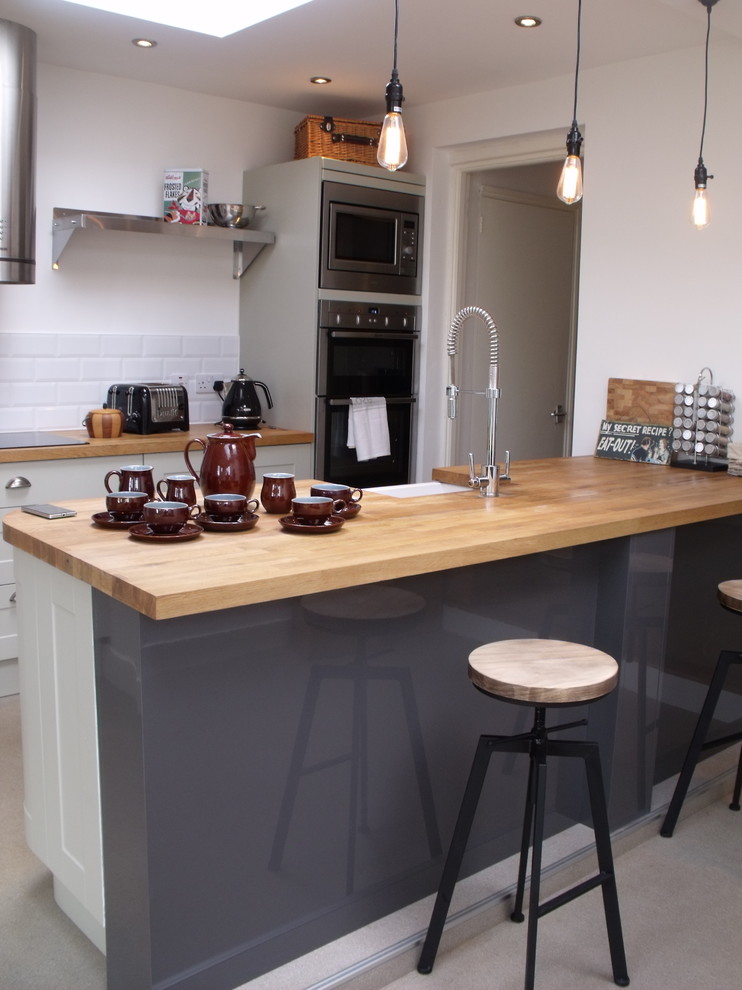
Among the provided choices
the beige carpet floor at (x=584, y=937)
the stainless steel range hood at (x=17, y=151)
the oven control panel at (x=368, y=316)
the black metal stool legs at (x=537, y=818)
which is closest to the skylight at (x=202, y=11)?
the stainless steel range hood at (x=17, y=151)

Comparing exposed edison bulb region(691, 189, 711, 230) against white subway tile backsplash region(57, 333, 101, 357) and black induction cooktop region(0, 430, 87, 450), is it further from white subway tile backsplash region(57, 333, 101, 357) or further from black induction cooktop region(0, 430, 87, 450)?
white subway tile backsplash region(57, 333, 101, 357)

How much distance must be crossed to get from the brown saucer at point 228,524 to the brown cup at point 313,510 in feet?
0.33

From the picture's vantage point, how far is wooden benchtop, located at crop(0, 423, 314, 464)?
11.9 feet

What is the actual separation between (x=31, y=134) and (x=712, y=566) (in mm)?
2915

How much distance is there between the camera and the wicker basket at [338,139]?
14.6 ft

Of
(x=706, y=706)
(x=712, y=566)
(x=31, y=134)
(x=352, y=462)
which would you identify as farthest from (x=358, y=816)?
(x=31, y=134)

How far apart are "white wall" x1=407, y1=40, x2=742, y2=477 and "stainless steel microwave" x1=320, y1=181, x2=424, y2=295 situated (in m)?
0.49

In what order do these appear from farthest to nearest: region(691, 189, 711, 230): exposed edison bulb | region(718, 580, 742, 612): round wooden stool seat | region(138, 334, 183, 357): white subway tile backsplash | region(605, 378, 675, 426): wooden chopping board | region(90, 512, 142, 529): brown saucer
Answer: region(138, 334, 183, 357): white subway tile backsplash
region(605, 378, 675, 426): wooden chopping board
region(691, 189, 711, 230): exposed edison bulb
region(718, 580, 742, 612): round wooden stool seat
region(90, 512, 142, 529): brown saucer

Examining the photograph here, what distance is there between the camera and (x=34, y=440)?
389cm

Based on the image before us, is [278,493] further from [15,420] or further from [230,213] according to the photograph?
[230,213]

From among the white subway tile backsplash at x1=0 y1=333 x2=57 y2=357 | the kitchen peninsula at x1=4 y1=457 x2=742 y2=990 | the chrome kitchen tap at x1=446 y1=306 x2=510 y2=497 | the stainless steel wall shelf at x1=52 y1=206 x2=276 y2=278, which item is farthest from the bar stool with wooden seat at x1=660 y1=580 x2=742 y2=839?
the white subway tile backsplash at x1=0 y1=333 x2=57 y2=357

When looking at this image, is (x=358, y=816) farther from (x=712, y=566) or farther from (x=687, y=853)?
(x=712, y=566)

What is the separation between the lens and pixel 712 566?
3.11 metres

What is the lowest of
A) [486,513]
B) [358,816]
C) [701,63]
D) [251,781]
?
[358,816]
